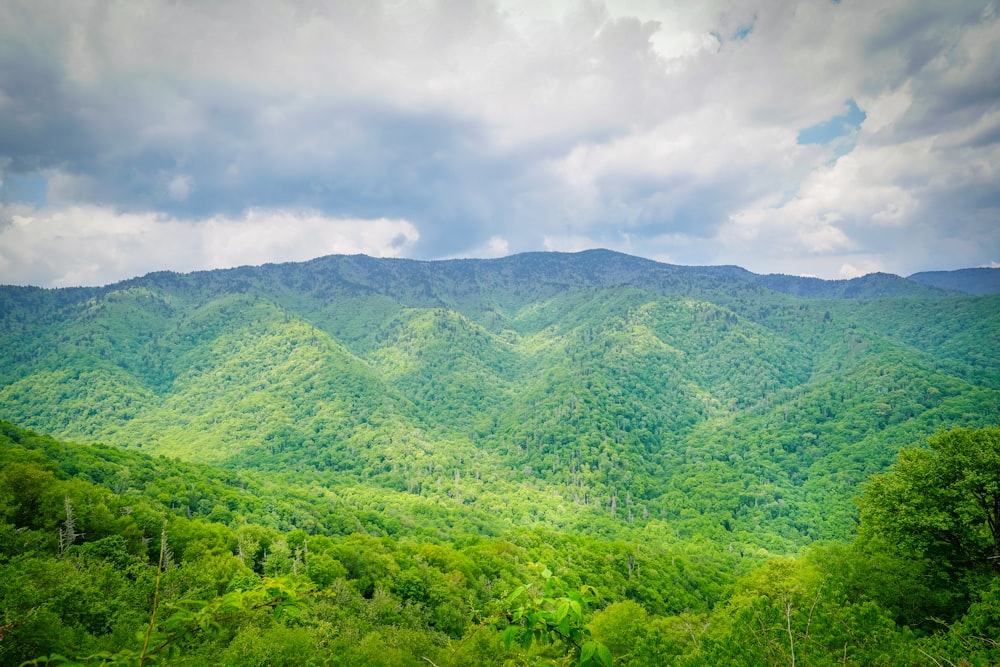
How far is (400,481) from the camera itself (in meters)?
190

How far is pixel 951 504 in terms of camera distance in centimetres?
2494

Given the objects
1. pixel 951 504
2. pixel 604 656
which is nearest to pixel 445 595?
pixel 951 504

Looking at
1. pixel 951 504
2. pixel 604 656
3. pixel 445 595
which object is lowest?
pixel 445 595

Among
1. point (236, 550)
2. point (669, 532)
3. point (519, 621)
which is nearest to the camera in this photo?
point (519, 621)

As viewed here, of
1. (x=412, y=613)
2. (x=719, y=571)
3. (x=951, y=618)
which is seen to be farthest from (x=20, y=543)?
(x=719, y=571)

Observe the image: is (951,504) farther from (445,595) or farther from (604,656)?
(445,595)

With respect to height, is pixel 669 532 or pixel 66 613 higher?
pixel 66 613

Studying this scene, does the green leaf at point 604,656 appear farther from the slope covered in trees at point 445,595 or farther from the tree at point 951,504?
the tree at point 951,504

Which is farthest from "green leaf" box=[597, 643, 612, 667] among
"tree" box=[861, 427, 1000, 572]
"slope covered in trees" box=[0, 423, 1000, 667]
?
"tree" box=[861, 427, 1000, 572]

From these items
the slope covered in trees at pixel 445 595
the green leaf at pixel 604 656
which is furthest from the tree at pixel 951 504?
the green leaf at pixel 604 656

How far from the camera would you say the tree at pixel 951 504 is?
2384 cm

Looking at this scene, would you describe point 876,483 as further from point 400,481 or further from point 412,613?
point 400,481

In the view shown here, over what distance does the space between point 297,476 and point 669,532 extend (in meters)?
140

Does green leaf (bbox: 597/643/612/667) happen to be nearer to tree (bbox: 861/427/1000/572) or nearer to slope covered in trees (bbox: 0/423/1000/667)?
slope covered in trees (bbox: 0/423/1000/667)
